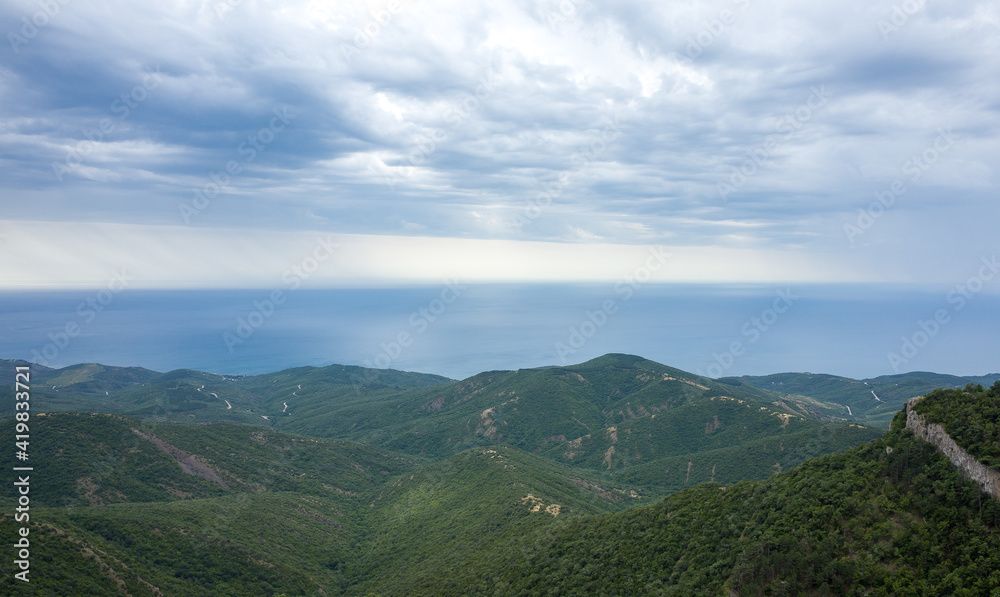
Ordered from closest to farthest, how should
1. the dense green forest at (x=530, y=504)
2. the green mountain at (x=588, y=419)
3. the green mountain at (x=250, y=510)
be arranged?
the dense green forest at (x=530, y=504)
the green mountain at (x=250, y=510)
the green mountain at (x=588, y=419)

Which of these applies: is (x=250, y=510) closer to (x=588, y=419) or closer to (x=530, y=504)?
(x=530, y=504)

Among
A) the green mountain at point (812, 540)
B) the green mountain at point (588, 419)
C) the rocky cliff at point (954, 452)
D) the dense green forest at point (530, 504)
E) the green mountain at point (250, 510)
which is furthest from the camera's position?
the green mountain at point (588, 419)

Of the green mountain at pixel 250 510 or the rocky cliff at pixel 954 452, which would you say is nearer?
the rocky cliff at pixel 954 452

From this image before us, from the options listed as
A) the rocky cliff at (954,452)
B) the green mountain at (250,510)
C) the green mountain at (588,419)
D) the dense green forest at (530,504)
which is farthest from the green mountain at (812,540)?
the green mountain at (588,419)

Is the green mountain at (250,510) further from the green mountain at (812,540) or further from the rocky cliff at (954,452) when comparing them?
the rocky cliff at (954,452)

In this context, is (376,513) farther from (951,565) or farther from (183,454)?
(951,565)

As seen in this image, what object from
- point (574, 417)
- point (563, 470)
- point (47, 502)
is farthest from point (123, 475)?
point (574, 417)

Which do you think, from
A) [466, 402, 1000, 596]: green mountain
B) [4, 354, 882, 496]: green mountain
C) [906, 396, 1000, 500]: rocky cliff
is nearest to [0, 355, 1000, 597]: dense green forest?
[466, 402, 1000, 596]: green mountain

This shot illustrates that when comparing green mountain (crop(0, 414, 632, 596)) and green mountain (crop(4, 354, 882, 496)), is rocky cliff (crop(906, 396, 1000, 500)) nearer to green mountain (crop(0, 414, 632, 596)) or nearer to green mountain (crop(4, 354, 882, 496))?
green mountain (crop(0, 414, 632, 596))
